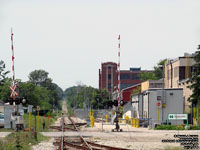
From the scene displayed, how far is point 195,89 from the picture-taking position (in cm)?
5609

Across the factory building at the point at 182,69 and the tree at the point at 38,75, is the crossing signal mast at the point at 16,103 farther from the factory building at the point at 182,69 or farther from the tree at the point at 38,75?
the tree at the point at 38,75

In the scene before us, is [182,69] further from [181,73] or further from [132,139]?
[132,139]

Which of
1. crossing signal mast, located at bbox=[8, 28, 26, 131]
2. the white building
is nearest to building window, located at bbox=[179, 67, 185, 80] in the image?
the white building

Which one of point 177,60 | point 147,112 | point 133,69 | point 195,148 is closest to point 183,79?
point 177,60

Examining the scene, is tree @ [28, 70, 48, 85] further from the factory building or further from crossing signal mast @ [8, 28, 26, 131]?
crossing signal mast @ [8, 28, 26, 131]

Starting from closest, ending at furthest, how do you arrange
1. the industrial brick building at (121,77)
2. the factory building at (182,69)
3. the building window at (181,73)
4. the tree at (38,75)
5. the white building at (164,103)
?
the white building at (164,103) < the factory building at (182,69) < the building window at (181,73) < the industrial brick building at (121,77) < the tree at (38,75)

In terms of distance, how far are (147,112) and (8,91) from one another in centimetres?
3604

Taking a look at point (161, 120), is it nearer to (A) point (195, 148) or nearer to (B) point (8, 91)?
(A) point (195, 148)

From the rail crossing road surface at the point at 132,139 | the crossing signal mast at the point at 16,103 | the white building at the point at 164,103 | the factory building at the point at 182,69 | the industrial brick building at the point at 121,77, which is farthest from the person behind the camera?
the industrial brick building at the point at 121,77

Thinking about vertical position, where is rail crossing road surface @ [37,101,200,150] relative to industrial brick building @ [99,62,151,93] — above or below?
below

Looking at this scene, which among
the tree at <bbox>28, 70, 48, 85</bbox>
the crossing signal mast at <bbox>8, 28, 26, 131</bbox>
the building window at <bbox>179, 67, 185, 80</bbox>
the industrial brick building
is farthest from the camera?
the tree at <bbox>28, 70, 48, 85</bbox>

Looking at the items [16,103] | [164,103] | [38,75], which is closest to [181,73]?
[164,103]

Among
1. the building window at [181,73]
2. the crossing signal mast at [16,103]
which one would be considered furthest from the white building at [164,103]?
the building window at [181,73]

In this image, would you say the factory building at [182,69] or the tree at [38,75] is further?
the tree at [38,75]
